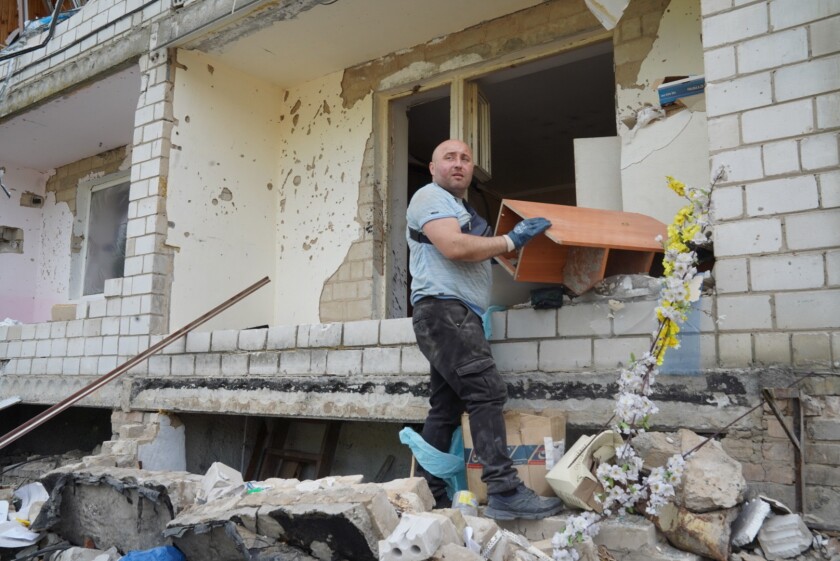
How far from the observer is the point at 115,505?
3.56 m

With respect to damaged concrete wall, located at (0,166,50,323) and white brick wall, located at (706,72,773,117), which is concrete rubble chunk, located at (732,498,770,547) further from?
damaged concrete wall, located at (0,166,50,323)

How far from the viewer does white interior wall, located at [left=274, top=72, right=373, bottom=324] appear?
18.5 ft

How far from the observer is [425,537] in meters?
2.17

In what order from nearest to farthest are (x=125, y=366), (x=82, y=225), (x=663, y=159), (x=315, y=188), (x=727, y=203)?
(x=727, y=203)
(x=663, y=159)
(x=125, y=366)
(x=315, y=188)
(x=82, y=225)

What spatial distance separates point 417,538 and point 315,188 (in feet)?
13.5

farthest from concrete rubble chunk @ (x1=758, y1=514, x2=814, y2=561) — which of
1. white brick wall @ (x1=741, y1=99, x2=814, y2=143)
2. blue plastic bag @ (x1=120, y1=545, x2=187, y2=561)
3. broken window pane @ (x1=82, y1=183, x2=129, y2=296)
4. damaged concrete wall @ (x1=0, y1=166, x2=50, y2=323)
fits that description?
damaged concrete wall @ (x1=0, y1=166, x2=50, y2=323)

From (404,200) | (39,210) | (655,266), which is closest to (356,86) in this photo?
(404,200)

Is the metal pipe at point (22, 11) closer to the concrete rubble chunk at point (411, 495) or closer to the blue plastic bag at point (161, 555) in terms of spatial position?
the blue plastic bag at point (161, 555)

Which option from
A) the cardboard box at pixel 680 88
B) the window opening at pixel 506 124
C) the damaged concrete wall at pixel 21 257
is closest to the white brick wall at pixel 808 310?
the cardboard box at pixel 680 88

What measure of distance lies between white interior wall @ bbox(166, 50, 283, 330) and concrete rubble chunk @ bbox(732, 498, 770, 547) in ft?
13.7

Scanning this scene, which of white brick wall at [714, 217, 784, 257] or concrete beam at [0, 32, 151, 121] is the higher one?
concrete beam at [0, 32, 151, 121]

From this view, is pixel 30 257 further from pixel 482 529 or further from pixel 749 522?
pixel 749 522

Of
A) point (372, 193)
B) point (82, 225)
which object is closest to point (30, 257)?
point (82, 225)

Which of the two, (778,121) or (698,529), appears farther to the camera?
(778,121)
